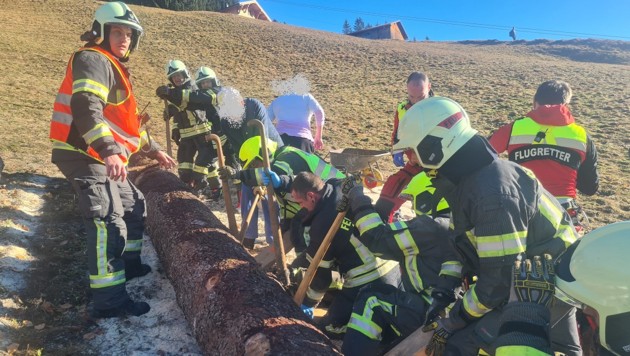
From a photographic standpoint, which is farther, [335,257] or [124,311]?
[335,257]

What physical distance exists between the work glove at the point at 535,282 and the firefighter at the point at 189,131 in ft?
14.6

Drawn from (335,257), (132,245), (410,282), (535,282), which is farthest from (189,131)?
(535,282)

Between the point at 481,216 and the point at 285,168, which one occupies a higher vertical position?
the point at 481,216

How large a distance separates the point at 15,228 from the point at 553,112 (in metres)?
4.97

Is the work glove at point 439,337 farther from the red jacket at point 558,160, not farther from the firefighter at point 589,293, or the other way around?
the red jacket at point 558,160

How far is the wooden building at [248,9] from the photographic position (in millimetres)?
41344

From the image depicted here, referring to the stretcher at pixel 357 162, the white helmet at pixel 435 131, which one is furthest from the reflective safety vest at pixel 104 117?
the stretcher at pixel 357 162

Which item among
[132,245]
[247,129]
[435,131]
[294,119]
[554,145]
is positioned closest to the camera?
[435,131]

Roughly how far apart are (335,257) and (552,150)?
1932 millimetres

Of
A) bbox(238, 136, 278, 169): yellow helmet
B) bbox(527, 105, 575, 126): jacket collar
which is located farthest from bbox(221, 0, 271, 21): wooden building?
bbox(527, 105, 575, 126): jacket collar

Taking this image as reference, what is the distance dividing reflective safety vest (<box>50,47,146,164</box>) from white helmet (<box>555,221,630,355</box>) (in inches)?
111

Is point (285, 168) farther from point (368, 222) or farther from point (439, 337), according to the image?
point (439, 337)

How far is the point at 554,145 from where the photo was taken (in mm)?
3496

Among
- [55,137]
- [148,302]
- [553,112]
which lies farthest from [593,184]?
[55,137]
